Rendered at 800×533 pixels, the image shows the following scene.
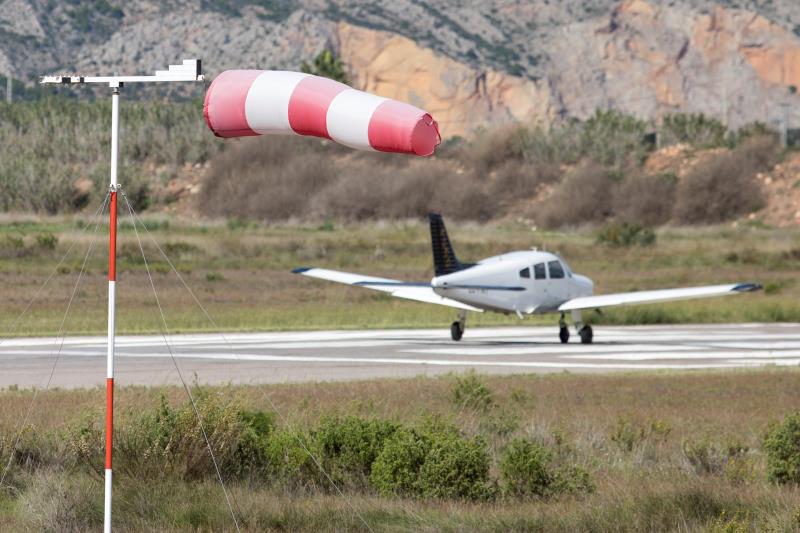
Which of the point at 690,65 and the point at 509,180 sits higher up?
the point at 690,65

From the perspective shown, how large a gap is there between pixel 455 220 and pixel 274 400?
224ft

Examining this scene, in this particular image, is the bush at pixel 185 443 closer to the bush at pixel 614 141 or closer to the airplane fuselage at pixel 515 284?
the airplane fuselage at pixel 515 284

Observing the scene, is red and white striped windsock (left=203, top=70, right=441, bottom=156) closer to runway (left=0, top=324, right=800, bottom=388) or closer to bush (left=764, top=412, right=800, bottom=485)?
bush (left=764, top=412, right=800, bottom=485)

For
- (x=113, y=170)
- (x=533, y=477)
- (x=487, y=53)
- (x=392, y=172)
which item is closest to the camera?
(x=113, y=170)

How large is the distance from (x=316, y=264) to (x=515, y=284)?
24078mm

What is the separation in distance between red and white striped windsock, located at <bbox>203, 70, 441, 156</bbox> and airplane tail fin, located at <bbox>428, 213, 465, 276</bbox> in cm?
2408

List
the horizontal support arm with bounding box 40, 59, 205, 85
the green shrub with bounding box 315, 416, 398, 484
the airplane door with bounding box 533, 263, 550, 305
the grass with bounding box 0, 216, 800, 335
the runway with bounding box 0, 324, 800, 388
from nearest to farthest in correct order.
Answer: the horizontal support arm with bounding box 40, 59, 205, 85 → the green shrub with bounding box 315, 416, 398, 484 → the runway with bounding box 0, 324, 800, 388 → the airplane door with bounding box 533, 263, 550, 305 → the grass with bounding box 0, 216, 800, 335

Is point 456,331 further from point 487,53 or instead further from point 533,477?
point 487,53

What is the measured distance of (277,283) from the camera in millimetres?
51125

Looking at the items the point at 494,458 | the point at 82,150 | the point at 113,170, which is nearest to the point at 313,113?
the point at 113,170

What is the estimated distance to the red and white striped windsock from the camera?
27.6ft

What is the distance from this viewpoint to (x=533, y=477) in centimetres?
1303

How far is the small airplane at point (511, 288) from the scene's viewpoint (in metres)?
33.2

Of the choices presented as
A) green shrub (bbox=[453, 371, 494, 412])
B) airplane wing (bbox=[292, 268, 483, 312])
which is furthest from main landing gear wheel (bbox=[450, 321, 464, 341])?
green shrub (bbox=[453, 371, 494, 412])
